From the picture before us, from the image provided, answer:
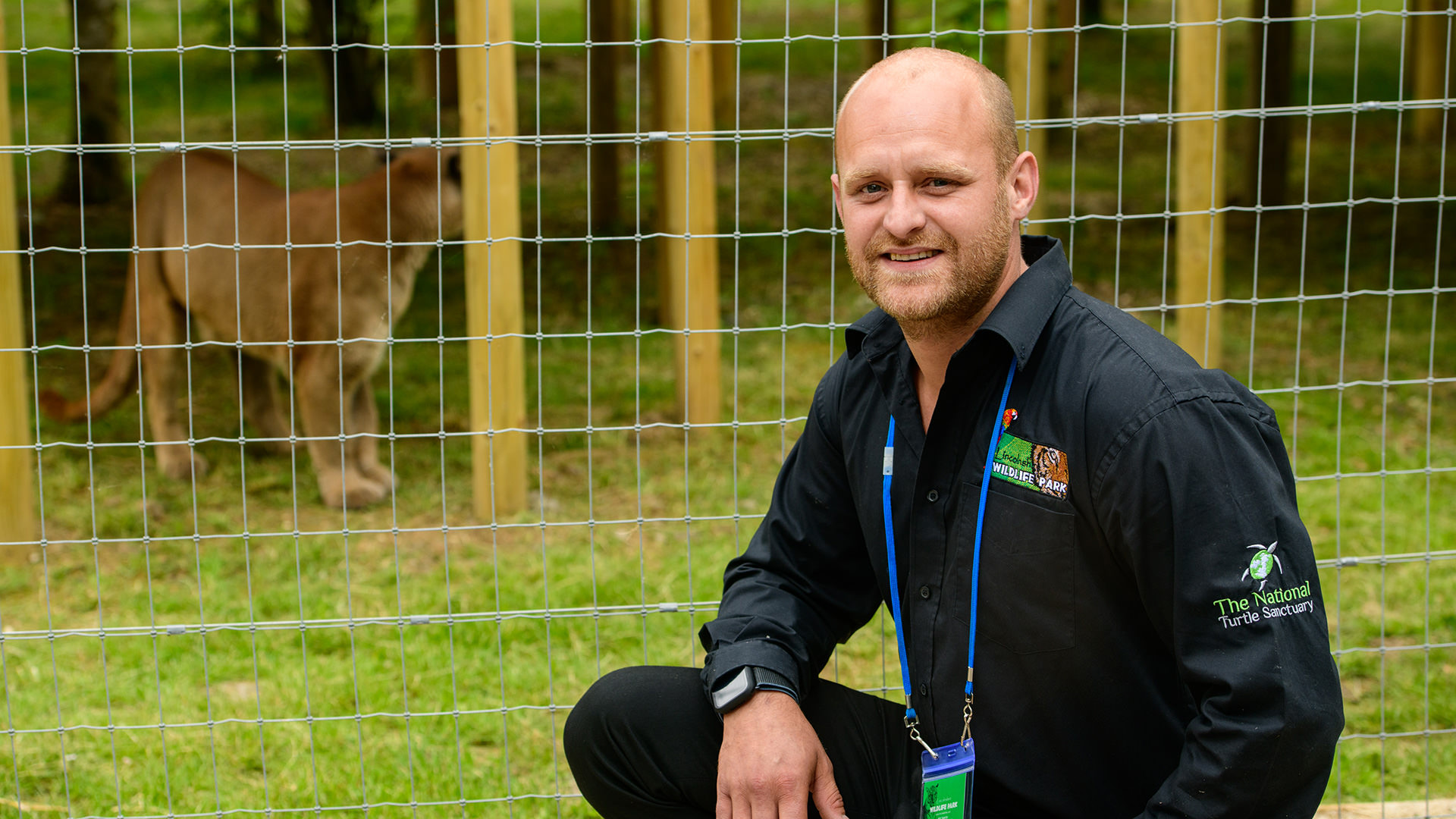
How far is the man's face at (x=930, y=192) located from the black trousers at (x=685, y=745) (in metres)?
0.78

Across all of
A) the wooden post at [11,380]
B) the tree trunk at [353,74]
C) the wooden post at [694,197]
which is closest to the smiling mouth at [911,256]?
the wooden post at [694,197]

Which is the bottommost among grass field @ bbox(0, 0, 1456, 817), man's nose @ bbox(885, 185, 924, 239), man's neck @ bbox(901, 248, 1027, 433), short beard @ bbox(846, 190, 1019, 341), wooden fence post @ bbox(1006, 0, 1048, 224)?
grass field @ bbox(0, 0, 1456, 817)

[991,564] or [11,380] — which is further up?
[11,380]

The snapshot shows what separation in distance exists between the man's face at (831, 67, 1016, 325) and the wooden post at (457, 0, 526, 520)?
262 centimetres

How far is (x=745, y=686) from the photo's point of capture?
7.93ft

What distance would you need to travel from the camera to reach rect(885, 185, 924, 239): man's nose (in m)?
2.24

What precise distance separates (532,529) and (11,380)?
1.90 meters

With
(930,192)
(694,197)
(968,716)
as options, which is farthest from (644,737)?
(694,197)

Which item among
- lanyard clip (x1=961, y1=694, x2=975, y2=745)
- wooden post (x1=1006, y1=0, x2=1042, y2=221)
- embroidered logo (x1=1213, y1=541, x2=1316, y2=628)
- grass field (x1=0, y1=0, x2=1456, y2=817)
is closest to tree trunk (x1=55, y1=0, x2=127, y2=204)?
grass field (x1=0, y1=0, x2=1456, y2=817)

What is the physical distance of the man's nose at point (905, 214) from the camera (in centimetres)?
224

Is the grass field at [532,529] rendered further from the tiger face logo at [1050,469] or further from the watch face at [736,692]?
the tiger face logo at [1050,469]

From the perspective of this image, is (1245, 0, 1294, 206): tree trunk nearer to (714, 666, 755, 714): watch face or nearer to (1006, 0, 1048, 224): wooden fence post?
(1006, 0, 1048, 224): wooden fence post

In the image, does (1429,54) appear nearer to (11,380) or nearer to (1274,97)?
(1274,97)

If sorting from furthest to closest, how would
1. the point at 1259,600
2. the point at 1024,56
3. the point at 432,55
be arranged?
the point at 432,55, the point at 1024,56, the point at 1259,600
